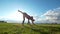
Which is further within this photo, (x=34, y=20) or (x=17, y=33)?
(x=34, y=20)

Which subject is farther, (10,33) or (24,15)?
(24,15)

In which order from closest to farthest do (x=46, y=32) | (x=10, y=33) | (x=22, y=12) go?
(x=10, y=33)
(x=46, y=32)
(x=22, y=12)

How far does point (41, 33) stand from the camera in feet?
56.9

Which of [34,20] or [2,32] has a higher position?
[34,20]

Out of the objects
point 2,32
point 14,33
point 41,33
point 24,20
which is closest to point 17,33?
point 14,33

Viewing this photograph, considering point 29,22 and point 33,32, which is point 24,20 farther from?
point 33,32

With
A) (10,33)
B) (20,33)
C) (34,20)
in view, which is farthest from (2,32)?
(34,20)

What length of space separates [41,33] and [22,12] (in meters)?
5.55

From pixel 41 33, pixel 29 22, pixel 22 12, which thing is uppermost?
pixel 22 12

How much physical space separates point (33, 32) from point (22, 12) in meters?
4.92

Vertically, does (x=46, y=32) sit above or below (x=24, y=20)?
below

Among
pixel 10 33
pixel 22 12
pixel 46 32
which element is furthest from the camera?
pixel 22 12

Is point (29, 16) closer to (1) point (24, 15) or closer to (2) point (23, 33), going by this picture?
(1) point (24, 15)

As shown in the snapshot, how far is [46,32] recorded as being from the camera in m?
18.1
